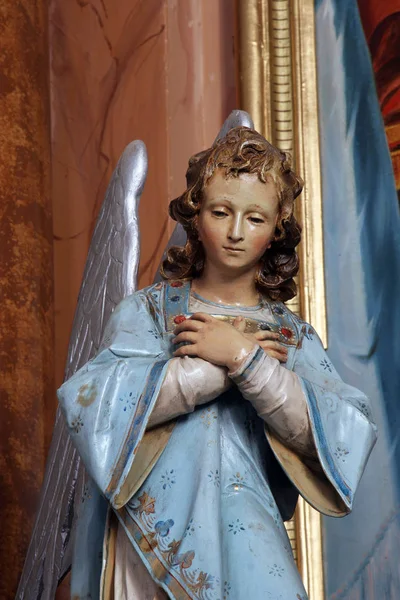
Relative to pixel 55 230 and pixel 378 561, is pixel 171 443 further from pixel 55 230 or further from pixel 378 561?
pixel 55 230

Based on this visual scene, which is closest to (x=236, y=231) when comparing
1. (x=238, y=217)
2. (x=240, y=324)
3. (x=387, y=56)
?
(x=238, y=217)

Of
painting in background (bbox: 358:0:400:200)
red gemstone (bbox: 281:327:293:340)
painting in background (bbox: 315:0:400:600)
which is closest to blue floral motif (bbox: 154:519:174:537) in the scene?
red gemstone (bbox: 281:327:293:340)

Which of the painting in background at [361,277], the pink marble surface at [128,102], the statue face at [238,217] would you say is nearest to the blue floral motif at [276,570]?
the statue face at [238,217]

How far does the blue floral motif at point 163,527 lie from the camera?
6.47ft

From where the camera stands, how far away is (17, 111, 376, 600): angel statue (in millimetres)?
1965

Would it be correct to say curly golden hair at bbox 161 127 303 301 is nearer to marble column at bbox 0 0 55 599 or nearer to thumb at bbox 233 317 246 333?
thumb at bbox 233 317 246 333

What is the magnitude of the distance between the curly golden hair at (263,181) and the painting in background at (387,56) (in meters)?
0.93

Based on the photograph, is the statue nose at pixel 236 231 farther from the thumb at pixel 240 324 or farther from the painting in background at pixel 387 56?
the painting in background at pixel 387 56

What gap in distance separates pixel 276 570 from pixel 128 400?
313 mm

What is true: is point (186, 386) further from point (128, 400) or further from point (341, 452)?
point (341, 452)

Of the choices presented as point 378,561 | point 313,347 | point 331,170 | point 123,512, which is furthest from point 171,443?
point 331,170

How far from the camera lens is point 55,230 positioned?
3.32 metres

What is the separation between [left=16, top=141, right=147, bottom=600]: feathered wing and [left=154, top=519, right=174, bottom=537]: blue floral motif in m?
0.45

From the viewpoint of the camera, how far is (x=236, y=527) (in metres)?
1.98
